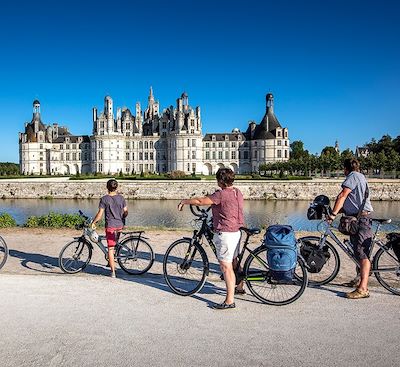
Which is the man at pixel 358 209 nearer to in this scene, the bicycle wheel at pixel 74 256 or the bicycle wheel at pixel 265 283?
the bicycle wheel at pixel 265 283

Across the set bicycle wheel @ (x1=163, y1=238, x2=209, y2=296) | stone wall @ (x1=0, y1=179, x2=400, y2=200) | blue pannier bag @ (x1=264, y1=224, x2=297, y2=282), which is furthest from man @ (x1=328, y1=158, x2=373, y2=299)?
stone wall @ (x1=0, y1=179, x2=400, y2=200)

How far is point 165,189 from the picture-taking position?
40719 millimetres

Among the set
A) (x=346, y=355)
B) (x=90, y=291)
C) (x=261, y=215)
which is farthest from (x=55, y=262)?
(x=261, y=215)

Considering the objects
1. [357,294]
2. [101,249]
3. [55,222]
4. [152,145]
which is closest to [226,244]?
[357,294]

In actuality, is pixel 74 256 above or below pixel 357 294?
above

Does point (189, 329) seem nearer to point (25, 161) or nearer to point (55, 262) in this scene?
point (55, 262)

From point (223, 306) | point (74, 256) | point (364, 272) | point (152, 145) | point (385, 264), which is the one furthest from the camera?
point (152, 145)

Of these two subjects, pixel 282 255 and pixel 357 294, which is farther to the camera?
pixel 357 294

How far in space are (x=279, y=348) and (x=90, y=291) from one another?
8.72 ft

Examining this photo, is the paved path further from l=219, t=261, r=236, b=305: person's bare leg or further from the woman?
the woman

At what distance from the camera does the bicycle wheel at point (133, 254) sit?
20.3 feet

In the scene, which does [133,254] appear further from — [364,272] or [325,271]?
[364,272]

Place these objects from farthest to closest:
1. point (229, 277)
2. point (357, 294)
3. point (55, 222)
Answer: point (55, 222) → point (357, 294) → point (229, 277)

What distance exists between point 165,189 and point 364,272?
3618 centimetres
